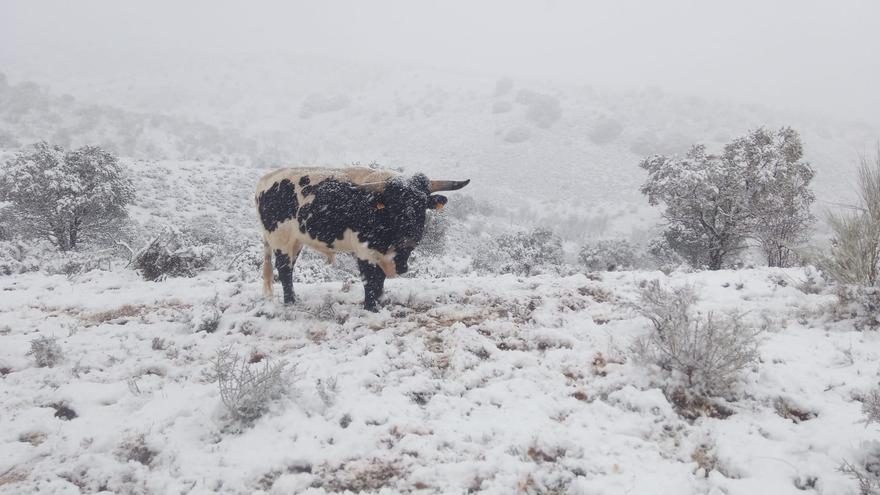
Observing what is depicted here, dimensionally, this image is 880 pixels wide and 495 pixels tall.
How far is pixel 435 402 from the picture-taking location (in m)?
4.17

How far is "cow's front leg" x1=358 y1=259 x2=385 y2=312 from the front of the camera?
6212mm

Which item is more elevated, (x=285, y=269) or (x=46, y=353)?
(x=285, y=269)

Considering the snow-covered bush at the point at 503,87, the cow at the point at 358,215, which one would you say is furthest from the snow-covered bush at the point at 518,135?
the cow at the point at 358,215

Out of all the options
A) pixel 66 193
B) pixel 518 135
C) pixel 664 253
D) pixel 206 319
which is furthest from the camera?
pixel 518 135

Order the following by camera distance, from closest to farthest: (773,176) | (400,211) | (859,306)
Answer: (859,306) → (400,211) → (773,176)

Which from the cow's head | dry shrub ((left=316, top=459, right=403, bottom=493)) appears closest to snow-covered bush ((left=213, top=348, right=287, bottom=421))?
dry shrub ((left=316, top=459, right=403, bottom=493))

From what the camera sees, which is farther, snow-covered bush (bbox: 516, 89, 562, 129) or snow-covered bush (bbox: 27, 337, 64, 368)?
snow-covered bush (bbox: 516, 89, 562, 129)

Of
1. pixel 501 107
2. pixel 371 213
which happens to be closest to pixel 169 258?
pixel 371 213

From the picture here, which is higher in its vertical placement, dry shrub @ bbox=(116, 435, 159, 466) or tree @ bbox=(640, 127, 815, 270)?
tree @ bbox=(640, 127, 815, 270)

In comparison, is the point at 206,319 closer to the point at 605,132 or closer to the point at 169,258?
the point at 169,258

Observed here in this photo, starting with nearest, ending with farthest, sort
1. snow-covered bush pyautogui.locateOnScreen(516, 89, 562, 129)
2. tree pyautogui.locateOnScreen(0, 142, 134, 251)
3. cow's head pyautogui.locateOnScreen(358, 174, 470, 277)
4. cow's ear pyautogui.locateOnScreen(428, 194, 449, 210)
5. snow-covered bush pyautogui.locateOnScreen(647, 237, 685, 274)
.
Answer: cow's head pyautogui.locateOnScreen(358, 174, 470, 277) → cow's ear pyautogui.locateOnScreen(428, 194, 449, 210) → tree pyautogui.locateOnScreen(0, 142, 134, 251) → snow-covered bush pyautogui.locateOnScreen(647, 237, 685, 274) → snow-covered bush pyautogui.locateOnScreen(516, 89, 562, 129)

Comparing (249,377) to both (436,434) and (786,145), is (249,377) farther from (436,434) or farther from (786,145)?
(786,145)

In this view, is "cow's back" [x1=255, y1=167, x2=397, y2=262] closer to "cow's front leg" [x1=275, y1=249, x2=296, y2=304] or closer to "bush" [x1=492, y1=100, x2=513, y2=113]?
"cow's front leg" [x1=275, y1=249, x2=296, y2=304]

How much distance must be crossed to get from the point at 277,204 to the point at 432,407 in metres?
3.94
